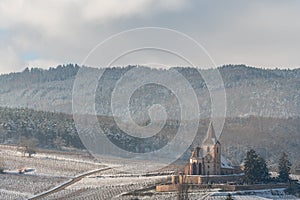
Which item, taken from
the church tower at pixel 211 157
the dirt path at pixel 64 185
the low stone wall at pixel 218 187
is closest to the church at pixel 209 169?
the church tower at pixel 211 157

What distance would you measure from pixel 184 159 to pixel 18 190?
40857 mm

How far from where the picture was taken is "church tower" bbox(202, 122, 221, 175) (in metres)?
77.6

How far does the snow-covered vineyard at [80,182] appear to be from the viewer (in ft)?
233

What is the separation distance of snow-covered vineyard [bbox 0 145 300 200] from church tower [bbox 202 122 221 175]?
389 cm

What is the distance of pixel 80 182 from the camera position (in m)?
84.1

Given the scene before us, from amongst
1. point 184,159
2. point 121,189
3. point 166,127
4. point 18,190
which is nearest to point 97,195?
point 121,189

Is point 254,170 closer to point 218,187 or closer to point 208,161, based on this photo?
point 218,187

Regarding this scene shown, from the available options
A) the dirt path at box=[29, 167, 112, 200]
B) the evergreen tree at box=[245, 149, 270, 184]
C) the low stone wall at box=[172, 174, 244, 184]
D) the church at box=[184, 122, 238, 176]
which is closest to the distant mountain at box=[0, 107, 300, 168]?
the dirt path at box=[29, 167, 112, 200]

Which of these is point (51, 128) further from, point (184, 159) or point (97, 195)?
point (97, 195)

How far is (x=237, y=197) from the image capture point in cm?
6944

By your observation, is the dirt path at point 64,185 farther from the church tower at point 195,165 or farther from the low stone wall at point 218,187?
the church tower at point 195,165

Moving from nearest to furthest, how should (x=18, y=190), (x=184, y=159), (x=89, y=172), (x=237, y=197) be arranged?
(x=237, y=197)
(x=18, y=190)
(x=89, y=172)
(x=184, y=159)

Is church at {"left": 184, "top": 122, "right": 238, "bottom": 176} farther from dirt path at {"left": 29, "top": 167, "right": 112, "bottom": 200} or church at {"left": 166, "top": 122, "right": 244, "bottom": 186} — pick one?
dirt path at {"left": 29, "top": 167, "right": 112, "bottom": 200}

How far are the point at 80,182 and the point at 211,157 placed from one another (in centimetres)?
1430
